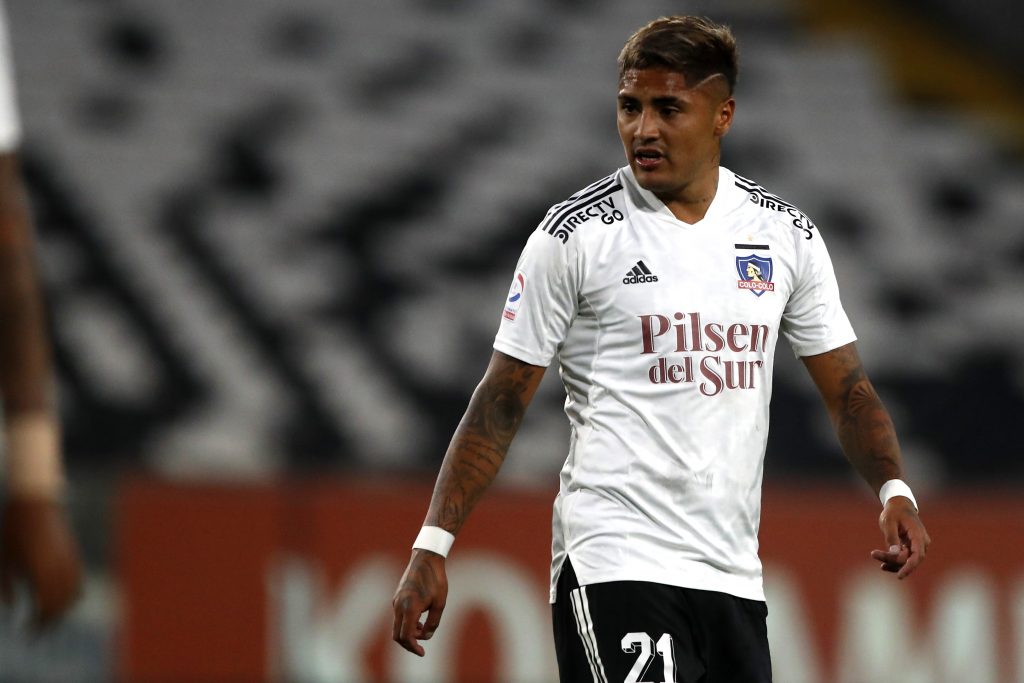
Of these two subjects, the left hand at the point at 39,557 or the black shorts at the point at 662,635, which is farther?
the black shorts at the point at 662,635

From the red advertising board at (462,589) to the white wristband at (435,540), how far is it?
3762mm

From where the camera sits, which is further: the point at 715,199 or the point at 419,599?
the point at 715,199

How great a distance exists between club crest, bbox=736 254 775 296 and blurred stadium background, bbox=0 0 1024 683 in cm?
375

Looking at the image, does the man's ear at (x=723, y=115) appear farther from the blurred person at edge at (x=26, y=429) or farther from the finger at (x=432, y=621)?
the blurred person at edge at (x=26, y=429)

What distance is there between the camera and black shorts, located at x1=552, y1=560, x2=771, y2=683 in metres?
3.37

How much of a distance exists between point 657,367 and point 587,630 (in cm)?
57

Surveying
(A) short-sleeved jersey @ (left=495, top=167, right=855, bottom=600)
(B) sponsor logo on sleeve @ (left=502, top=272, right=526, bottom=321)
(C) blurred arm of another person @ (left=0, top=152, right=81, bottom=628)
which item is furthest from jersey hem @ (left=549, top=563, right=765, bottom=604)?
(C) blurred arm of another person @ (left=0, top=152, right=81, bottom=628)

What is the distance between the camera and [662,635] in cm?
337

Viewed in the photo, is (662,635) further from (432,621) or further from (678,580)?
(432,621)

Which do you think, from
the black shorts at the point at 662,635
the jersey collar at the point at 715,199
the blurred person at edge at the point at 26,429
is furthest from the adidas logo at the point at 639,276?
the blurred person at edge at the point at 26,429

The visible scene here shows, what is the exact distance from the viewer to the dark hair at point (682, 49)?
3494mm

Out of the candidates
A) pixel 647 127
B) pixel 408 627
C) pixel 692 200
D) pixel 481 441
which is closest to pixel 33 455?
pixel 408 627

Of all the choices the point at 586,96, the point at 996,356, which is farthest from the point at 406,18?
the point at 996,356

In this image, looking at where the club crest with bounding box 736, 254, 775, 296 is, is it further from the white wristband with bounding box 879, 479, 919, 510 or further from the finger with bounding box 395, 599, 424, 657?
the finger with bounding box 395, 599, 424, 657
